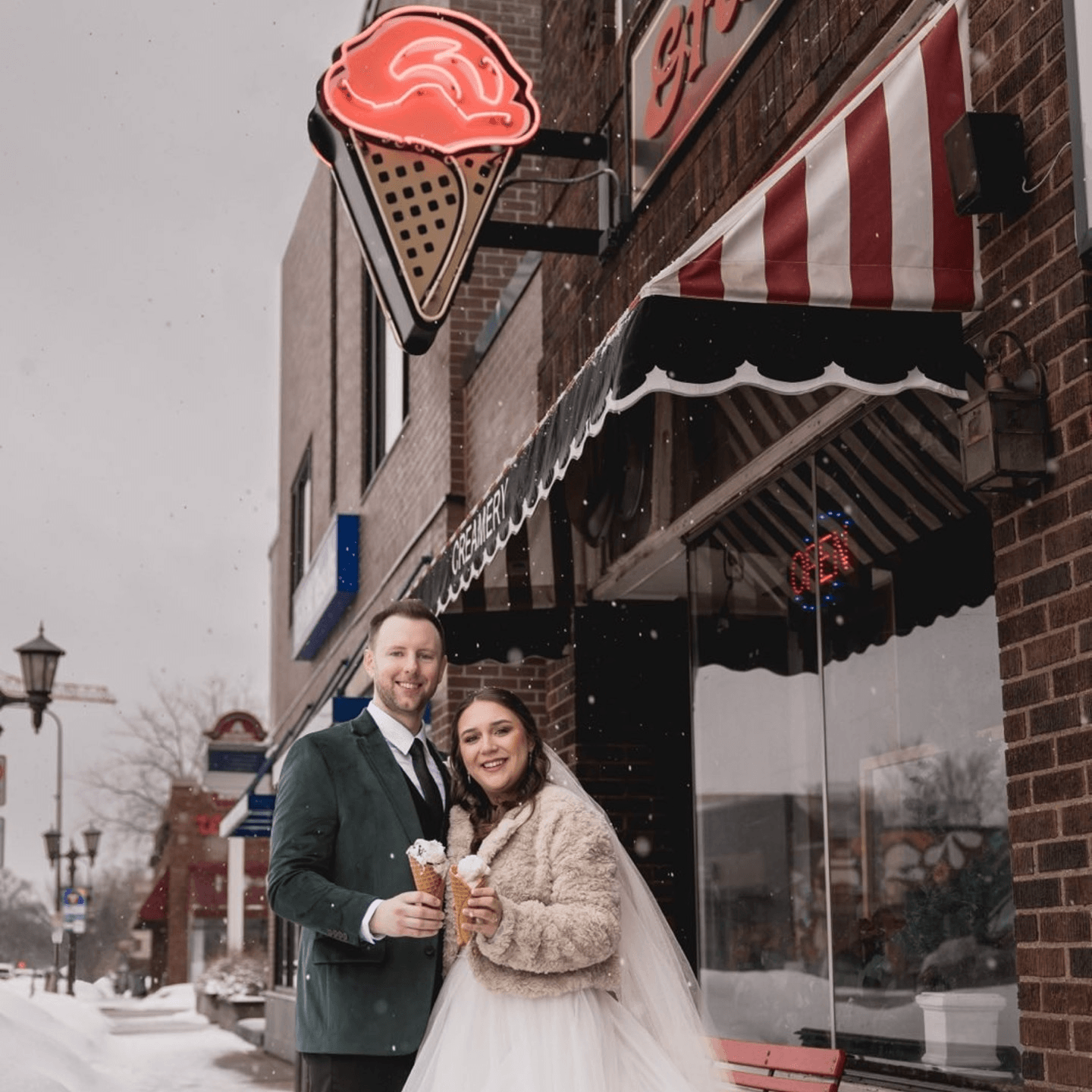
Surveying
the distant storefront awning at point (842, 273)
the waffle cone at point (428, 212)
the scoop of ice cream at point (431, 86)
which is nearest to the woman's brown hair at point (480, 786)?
the distant storefront awning at point (842, 273)

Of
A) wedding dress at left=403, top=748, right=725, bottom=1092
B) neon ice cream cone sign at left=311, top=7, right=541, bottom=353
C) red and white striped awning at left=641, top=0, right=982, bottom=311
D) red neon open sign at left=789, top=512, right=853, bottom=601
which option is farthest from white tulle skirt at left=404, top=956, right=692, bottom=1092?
neon ice cream cone sign at left=311, top=7, right=541, bottom=353

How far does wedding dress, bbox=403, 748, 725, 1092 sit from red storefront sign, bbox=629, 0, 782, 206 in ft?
13.9

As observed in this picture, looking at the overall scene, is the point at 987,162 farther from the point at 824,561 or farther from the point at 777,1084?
the point at 777,1084

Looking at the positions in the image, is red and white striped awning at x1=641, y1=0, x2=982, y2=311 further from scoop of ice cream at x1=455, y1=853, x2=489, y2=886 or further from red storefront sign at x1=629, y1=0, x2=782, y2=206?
red storefront sign at x1=629, y1=0, x2=782, y2=206

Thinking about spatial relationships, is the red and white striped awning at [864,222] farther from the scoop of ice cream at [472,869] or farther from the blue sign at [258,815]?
the blue sign at [258,815]

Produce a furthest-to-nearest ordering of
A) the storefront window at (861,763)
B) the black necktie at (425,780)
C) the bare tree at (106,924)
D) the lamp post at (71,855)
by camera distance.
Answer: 1. the bare tree at (106,924)
2. the lamp post at (71,855)
3. the storefront window at (861,763)
4. the black necktie at (425,780)

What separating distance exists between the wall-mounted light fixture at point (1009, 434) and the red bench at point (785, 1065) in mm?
2110

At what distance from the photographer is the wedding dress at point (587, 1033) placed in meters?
3.94

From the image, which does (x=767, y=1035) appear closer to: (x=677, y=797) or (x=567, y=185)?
(x=677, y=797)

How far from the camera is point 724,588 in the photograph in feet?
27.0

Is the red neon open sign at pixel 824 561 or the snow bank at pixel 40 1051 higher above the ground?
the red neon open sign at pixel 824 561

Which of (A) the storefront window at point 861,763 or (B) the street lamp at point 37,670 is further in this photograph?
(B) the street lamp at point 37,670

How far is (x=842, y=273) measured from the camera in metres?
4.79

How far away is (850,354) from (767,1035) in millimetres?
4000
